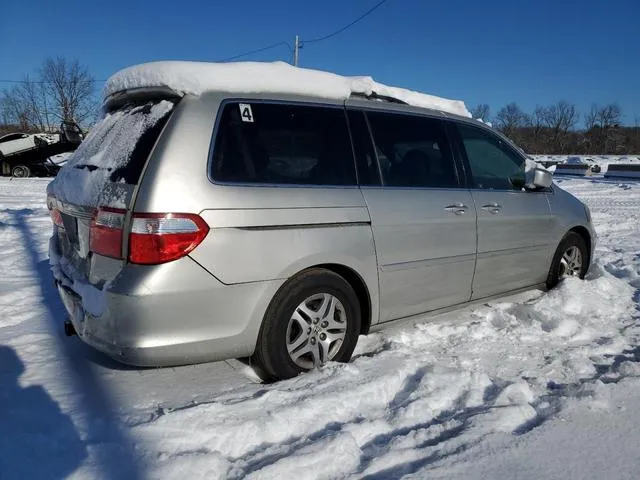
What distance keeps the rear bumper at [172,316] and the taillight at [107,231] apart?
14 centimetres

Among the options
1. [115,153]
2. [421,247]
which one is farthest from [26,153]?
[421,247]

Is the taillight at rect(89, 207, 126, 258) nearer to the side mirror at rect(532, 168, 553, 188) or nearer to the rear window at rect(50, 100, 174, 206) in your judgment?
the rear window at rect(50, 100, 174, 206)

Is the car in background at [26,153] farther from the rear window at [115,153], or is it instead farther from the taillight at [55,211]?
the rear window at [115,153]

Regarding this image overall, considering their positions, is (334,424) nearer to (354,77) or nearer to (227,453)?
(227,453)

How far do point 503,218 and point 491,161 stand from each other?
498 mm

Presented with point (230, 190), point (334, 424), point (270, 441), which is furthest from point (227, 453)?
point (230, 190)

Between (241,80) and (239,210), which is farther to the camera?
(241,80)

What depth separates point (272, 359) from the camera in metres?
2.93

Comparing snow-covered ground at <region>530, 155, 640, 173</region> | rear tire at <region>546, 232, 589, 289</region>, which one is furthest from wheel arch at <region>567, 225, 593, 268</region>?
snow-covered ground at <region>530, 155, 640, 173</region>

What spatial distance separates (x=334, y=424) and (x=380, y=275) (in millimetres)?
1036

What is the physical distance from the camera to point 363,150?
130 inches

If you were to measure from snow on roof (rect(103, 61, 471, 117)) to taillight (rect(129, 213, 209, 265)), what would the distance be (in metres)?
0.72

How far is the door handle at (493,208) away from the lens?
3.95 m

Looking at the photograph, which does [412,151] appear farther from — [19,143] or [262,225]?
[19,143]
